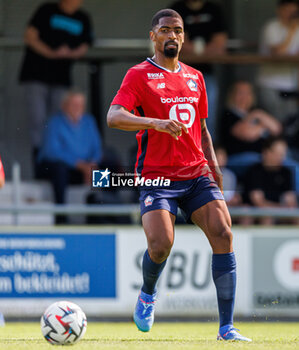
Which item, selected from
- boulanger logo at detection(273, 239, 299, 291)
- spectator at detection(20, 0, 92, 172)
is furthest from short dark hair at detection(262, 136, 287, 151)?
spectator at detection(20, 0, 92, 172)

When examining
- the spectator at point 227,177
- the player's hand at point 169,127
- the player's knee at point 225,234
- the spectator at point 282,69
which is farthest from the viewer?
the spectator at point 282,69

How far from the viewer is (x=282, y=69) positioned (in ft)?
37.5

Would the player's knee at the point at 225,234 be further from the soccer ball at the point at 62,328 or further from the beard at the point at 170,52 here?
the beard at the point at 170,52

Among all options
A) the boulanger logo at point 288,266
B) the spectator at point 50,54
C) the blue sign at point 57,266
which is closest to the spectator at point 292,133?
the boulanger logo at point 288,266

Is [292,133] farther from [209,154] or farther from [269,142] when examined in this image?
[209,154]

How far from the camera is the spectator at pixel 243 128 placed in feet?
34.0

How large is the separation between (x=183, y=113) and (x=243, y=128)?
4.49 metres

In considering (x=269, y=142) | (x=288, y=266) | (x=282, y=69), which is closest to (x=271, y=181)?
(x=269, y=142)

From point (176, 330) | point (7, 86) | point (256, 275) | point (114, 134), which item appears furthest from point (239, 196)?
point (7, 86)

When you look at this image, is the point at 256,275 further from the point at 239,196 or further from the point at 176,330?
the point at 176,330

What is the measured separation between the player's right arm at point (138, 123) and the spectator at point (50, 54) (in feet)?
15.6

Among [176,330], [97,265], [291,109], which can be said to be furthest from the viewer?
[291,109]

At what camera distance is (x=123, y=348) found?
5.44 meters

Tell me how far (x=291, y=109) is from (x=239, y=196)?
73.6 inches
